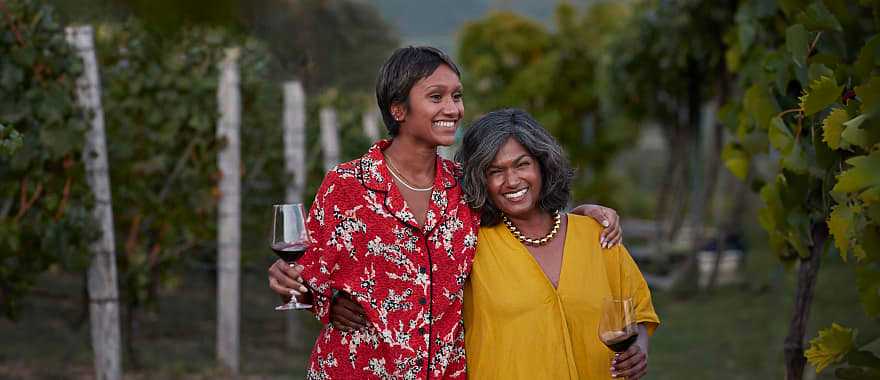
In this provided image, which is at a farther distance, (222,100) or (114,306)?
(222,100)

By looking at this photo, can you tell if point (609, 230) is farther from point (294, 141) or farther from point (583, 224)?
point (294, 141)

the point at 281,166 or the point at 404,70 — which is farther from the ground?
the point at 404,70

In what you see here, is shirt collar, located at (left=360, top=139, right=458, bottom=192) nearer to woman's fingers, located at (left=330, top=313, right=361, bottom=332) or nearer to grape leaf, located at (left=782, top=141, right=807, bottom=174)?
woman's fingers, located at (left=330, top=313, right=361, bottom=332)

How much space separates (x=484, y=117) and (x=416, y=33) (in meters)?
47.6

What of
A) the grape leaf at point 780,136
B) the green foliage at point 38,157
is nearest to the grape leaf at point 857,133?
the grape leaf at point 780,136

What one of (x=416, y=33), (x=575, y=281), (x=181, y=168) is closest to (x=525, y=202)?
(x=575, y=281)

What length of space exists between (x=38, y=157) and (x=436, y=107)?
8.86 feet

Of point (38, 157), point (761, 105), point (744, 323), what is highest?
point (761, 105)

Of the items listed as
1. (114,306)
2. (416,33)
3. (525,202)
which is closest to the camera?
(525,202)

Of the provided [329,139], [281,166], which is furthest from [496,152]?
[329,139]

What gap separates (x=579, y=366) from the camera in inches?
121

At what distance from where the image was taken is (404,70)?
3.01 meters

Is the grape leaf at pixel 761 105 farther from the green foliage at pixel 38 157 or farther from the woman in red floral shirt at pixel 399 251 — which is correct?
the green foliage at pixel 38 157

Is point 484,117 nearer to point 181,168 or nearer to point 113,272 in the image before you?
point 113,272
